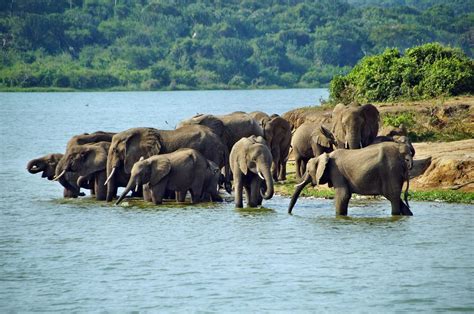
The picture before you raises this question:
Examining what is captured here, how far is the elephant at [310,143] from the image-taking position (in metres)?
27.0

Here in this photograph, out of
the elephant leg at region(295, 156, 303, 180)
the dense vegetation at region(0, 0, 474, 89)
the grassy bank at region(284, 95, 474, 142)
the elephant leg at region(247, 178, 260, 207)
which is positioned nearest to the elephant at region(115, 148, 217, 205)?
the elephant leg at region(247, 178, 260, 207)

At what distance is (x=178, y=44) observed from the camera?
15038 cm

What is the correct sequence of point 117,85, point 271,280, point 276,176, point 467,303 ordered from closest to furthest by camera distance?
point 467,303 → point 271,280 → point 276,176 → point 117,85

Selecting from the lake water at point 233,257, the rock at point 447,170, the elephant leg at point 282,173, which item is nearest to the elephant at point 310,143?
the elephant leg at point 282,173

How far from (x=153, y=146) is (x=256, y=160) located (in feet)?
10.7

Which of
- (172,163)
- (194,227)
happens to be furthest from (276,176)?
(194,227)

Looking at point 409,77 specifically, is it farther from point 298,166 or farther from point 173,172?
point 173,172

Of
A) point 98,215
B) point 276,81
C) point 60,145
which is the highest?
point 98,215

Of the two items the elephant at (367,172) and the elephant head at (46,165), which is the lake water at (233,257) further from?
the elephant head at (46,165)

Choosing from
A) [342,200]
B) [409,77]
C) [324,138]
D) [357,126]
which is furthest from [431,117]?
[342,200]

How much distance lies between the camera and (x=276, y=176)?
92.7 feet

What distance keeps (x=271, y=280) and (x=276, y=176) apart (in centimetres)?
1084

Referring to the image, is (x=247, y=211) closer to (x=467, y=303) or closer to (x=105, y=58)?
(x=467, y=303)

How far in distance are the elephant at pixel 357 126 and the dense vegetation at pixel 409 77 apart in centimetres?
862
